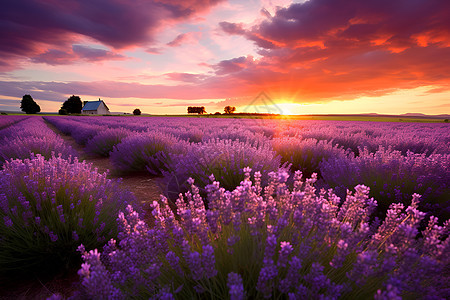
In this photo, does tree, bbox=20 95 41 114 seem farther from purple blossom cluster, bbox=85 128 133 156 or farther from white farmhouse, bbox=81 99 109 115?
purple blossom cluster, bbox=85 128 133 156

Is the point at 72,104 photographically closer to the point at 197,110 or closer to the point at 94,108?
the point at 94,108

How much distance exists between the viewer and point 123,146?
5.05m

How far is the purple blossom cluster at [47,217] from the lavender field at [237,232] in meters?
0.01

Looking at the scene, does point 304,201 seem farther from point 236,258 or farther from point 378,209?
point 378,209

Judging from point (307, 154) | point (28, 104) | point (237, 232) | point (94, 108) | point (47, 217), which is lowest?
point (47, 217)

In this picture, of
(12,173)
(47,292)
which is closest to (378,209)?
(47,292)

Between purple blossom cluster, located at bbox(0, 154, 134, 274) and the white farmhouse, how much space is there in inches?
4127

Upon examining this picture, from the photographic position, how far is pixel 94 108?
93562 millimetres

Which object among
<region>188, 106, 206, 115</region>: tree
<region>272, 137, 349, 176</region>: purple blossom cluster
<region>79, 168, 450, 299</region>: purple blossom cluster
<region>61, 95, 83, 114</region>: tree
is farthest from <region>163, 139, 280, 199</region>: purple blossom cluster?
<region>61, 95, 83, 114</region>: tree

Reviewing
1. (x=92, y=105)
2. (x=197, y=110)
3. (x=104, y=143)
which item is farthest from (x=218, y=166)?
(x=92, y=105)

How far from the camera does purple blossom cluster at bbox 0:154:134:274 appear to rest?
181 cm

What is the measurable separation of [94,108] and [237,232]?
352 feet

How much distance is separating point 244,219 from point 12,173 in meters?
2.20

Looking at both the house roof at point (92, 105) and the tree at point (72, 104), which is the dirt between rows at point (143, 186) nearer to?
the tree at point (72, 104)
